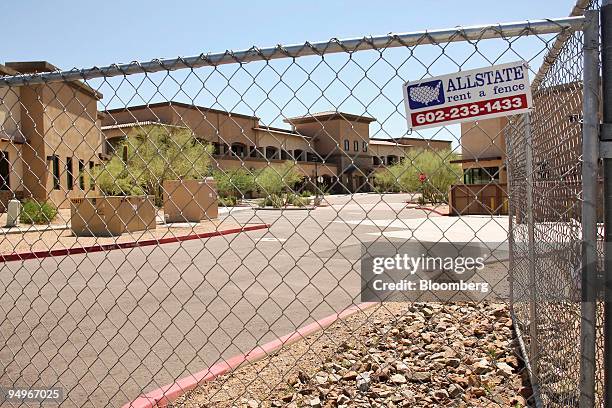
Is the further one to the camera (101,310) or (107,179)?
(107,179)

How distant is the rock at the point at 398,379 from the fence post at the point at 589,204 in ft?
6.04

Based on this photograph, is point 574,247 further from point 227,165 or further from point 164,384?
point 227,165

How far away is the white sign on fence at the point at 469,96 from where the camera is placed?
2.31 metres

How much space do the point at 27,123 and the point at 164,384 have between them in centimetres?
3045

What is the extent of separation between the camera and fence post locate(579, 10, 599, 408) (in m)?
2.05

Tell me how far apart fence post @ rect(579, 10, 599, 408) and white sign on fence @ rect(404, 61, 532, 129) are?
264 millimetres

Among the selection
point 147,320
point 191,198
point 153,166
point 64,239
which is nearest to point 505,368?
point 147,320

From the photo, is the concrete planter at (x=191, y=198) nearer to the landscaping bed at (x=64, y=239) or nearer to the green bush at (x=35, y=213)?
the landscaping bed at (x=64, y=239)

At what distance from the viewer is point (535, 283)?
346 centimetres

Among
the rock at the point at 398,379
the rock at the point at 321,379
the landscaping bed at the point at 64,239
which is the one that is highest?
the landscaping bed at the point at 64,239

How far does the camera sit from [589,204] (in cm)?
209

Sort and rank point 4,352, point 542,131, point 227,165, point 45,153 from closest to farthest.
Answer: point 542,131
point 4,352
point 45,153
point 227,165

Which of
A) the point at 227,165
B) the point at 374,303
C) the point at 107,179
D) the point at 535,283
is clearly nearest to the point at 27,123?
the point at 107,179

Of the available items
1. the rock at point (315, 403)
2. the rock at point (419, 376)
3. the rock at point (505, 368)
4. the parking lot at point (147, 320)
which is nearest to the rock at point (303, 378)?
the rock at point (315, 403)
